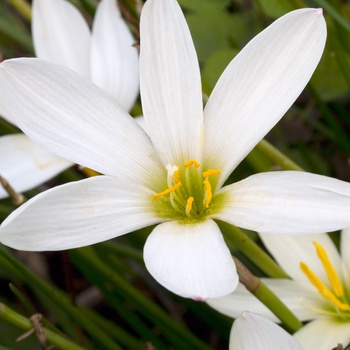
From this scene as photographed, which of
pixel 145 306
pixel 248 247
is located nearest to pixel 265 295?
pixel 248 247

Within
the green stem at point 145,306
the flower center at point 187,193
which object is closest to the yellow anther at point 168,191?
the flower center at point 187,193

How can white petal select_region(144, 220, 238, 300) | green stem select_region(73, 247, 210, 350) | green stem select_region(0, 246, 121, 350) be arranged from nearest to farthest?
white petal select_region(144, 220, 238, 300), green stem select_region(0, 246, 121, 350), green stem select_region(73, 247, 210, 350)

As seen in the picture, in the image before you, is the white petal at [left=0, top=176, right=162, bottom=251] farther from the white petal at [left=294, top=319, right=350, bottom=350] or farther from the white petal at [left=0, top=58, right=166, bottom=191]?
the white petal at [left=294, top=319, right=350, bottom=350]

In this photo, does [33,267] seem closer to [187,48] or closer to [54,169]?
[54,169]

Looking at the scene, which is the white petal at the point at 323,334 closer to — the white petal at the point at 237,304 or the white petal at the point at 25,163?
the white petal at the point at 237,304

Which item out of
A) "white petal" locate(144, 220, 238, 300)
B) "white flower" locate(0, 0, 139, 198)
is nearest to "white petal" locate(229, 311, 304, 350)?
"white petal" locate(144, 220, 238, 300)

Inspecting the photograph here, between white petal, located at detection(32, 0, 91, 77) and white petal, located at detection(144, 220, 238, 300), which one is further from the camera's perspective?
white petal, located at detection(32, 0, 91, 77)

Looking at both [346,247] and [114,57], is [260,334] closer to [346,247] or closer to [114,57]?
[346,247]
